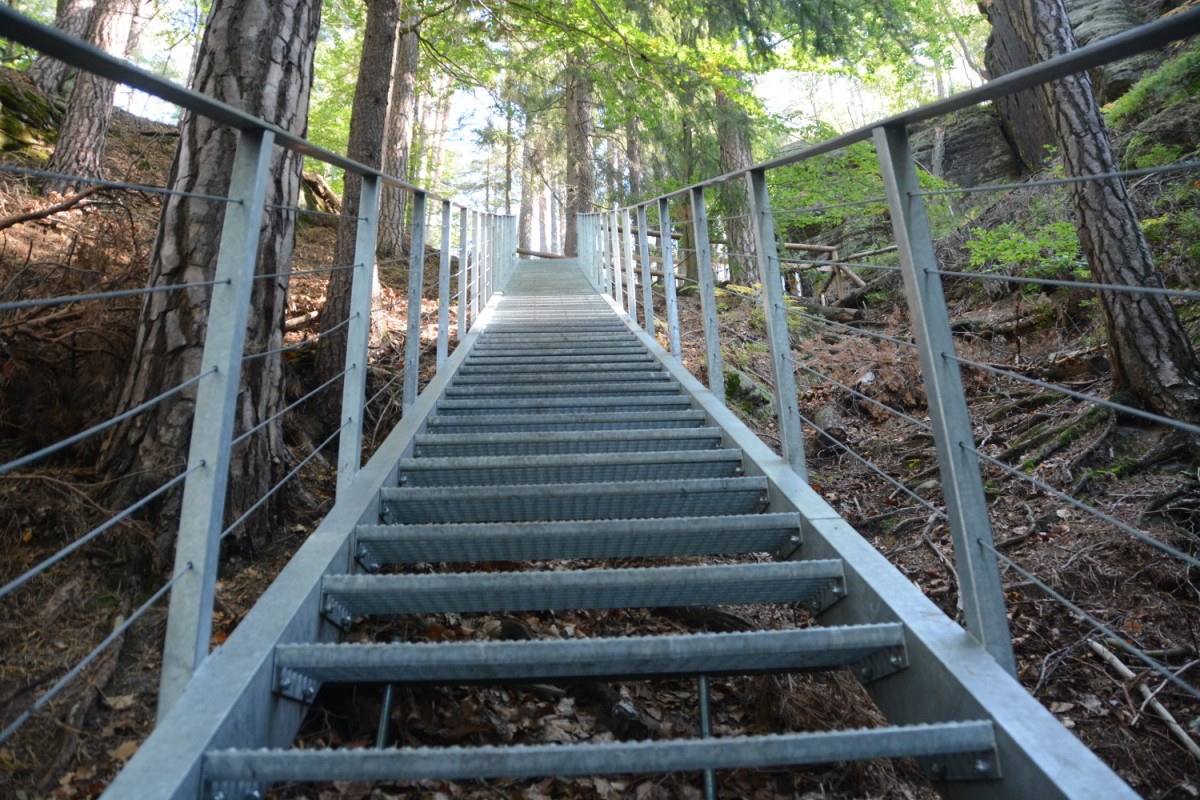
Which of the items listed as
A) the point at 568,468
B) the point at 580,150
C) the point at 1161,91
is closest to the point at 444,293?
the point at 568,468

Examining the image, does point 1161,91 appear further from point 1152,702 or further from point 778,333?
point 1152,702

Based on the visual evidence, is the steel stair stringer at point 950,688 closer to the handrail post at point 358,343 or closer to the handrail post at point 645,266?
the handrail post at point 358,343

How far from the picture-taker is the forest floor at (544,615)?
83.5 inches

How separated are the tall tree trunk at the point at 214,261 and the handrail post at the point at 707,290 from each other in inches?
82.5

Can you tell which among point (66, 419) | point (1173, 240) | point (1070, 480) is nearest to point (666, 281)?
point (1070, 480)

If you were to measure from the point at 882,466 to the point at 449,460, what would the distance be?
3.42 m

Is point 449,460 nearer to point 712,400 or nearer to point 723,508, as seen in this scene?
point 723,508

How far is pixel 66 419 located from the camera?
3.01 metres

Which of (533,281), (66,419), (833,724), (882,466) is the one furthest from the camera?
(533,281)

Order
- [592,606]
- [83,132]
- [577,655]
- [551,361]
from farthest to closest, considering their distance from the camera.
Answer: [83,132] → [551,361] → [592,606] → [577,655]

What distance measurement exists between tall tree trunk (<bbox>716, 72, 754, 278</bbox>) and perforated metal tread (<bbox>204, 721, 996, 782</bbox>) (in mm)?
8470

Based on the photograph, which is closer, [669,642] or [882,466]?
[669,642]

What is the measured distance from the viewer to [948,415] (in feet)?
5.82

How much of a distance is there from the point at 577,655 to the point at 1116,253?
4.58 m
